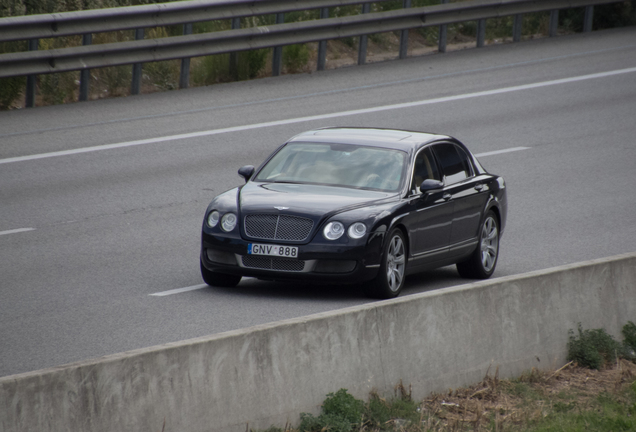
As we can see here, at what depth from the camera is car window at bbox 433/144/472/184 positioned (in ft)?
37.1

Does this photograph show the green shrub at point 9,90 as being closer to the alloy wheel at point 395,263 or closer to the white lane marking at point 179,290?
the white lane marking at point 179,290

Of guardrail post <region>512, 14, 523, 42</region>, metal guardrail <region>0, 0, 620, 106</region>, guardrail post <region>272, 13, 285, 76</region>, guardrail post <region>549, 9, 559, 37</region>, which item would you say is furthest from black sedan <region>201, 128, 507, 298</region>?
guardrail post <region>549, 9, 559, 37</region>

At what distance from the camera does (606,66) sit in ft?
77.7

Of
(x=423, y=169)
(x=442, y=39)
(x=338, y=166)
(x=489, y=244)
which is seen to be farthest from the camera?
(x=442, y=39)

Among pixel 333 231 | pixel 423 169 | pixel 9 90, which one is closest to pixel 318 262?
pixel 333 231

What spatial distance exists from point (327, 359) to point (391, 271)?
3.20 metres

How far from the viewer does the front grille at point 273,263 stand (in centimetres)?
963

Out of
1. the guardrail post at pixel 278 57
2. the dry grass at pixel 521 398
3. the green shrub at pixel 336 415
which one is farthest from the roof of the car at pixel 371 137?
the guardrail post at pixel 278 57

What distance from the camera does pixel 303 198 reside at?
9969 mm

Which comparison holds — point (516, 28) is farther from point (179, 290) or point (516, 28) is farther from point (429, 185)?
point (179, 290)

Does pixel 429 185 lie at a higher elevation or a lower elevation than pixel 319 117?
higher

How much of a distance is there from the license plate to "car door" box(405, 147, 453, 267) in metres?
1.20

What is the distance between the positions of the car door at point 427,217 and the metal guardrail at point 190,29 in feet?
30.6

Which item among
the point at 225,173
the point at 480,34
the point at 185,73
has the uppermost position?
the point at 480,34
